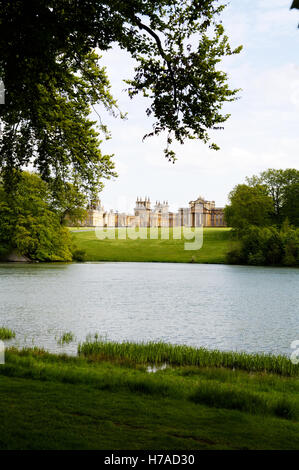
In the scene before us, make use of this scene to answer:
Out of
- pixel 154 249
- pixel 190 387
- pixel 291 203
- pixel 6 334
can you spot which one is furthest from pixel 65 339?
pixel 291 203

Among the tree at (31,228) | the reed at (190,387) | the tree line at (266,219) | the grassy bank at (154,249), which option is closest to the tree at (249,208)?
the tree line at (266,219)

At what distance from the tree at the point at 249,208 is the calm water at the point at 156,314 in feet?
189

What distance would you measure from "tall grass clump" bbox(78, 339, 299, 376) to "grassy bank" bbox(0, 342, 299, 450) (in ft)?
7.38

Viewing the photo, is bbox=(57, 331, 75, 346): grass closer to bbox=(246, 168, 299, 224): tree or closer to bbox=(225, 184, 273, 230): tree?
bbox=(225, 184, 273, 230): tree

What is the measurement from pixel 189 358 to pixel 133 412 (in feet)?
24.0

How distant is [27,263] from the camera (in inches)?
2842

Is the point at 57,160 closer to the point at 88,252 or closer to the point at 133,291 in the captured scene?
the point at 133,291

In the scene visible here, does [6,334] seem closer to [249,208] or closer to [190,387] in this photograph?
[190,387]

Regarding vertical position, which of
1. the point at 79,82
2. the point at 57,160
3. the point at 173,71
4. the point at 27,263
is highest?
the point at 79,82

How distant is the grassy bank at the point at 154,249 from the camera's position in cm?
9062

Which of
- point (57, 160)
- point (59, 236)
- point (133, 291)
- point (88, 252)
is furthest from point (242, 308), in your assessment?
point (88, 252)

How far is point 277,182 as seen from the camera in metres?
105

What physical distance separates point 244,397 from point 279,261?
72841 millimetres

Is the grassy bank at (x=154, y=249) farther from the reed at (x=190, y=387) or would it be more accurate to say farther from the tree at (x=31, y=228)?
the reed at (x=190, y=387)
